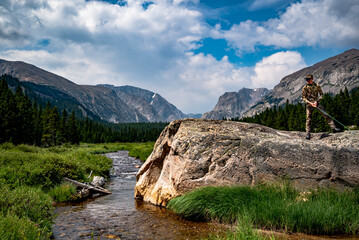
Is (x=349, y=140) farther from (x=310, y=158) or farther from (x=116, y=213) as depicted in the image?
Result: (x=116, y=213)

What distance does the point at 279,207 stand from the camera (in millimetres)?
7383

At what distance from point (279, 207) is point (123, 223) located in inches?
227

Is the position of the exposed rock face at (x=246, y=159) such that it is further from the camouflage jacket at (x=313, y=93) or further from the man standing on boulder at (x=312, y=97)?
the camouflage jacket at (x=313, y=93)

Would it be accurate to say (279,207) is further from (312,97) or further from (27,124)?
(27,124)

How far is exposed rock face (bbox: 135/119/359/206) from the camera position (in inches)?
379

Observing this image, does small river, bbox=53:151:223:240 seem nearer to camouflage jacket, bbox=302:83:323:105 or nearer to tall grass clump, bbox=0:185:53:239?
tall grass clump, bbox=0:185:53:239

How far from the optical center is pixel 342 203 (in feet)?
24.7

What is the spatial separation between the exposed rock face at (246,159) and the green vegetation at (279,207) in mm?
879

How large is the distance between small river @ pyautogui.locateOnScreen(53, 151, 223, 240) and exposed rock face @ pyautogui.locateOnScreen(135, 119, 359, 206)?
1.47 meters

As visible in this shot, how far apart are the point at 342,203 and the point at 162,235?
19.4 ft

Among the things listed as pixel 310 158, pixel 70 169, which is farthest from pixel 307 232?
pixel 70 169

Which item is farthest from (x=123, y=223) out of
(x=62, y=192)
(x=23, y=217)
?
(x=62, y=192)

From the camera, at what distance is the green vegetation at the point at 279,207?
696 centimetres

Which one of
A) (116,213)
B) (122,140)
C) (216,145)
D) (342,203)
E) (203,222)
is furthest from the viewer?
(122,140)
